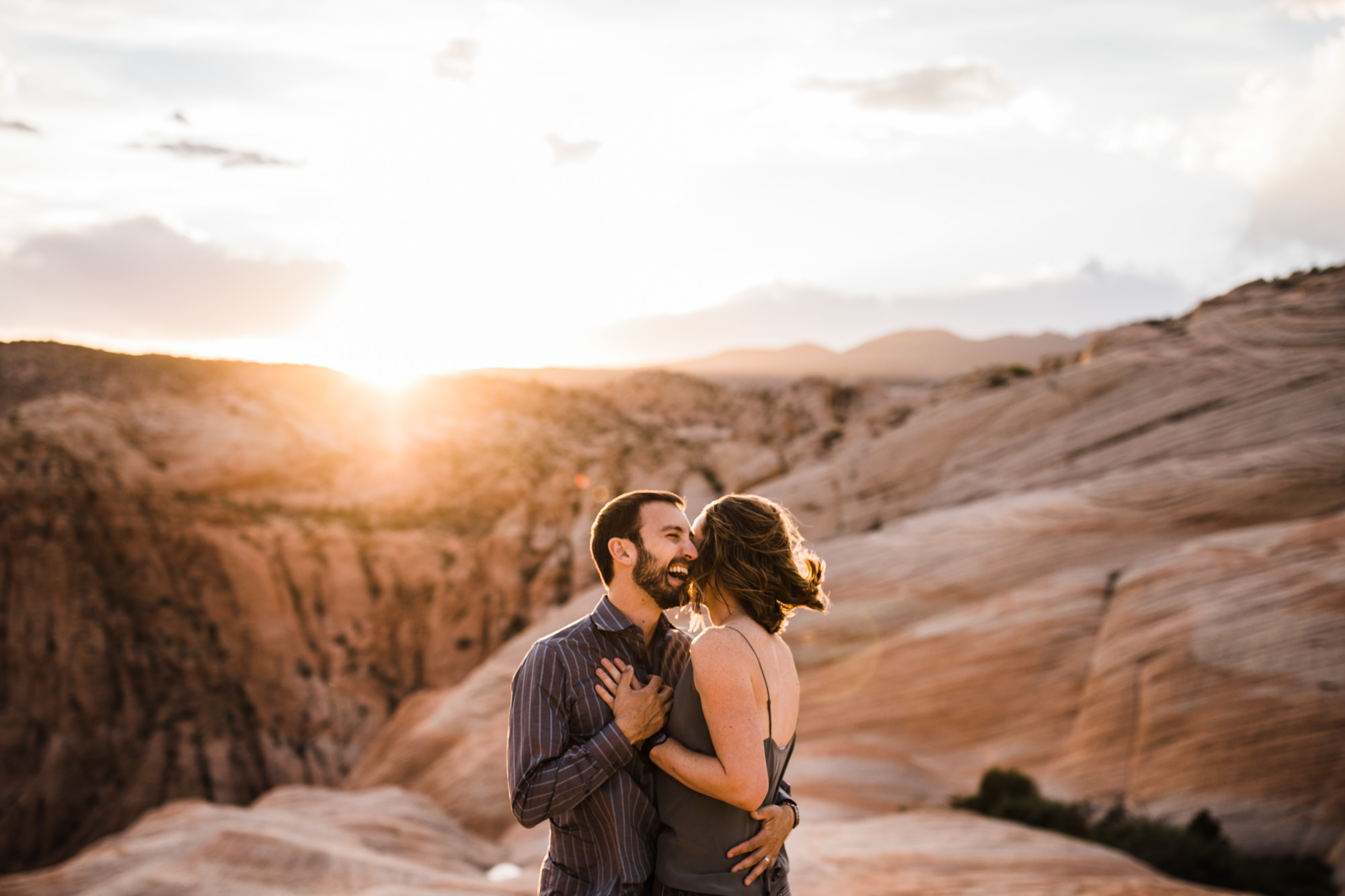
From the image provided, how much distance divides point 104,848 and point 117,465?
988 inches

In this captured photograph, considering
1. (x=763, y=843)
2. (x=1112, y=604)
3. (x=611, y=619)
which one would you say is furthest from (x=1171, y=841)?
(x=611, y=619)

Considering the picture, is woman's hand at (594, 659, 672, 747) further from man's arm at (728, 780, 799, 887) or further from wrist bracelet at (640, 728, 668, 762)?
man's arm at (728, 780, 799, 887)

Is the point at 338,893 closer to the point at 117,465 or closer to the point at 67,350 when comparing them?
the point at 117,465

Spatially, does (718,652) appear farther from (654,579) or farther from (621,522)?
(621,522)

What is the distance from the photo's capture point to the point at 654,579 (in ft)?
12.3

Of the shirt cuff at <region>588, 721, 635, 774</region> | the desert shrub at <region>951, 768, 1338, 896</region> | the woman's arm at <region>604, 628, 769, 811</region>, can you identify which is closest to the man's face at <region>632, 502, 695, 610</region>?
the woman's arm at <region>604, 628, 769, 811</region>

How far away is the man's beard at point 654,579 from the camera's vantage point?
3.74 meters

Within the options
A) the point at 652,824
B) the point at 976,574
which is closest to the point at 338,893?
the point at 652,824

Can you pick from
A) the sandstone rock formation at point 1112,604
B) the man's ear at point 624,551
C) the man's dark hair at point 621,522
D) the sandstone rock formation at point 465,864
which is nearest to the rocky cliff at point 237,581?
the sandstone rock formation at point 1112,604

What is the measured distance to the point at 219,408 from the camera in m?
38.4

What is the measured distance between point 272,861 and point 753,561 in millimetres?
10154

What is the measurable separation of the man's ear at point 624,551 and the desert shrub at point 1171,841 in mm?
10411

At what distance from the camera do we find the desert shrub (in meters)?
10.6

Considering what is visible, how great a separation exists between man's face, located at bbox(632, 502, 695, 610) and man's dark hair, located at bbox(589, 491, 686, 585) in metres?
0.03
